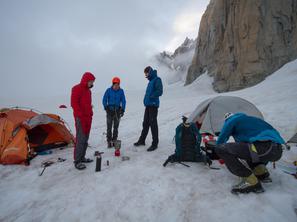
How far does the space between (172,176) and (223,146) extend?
1.30 m

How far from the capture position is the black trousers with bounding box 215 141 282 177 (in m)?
3.59

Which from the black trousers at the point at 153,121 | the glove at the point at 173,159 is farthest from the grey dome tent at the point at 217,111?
the glove at the point at 173,159

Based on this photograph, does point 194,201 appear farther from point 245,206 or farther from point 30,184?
point 30,184

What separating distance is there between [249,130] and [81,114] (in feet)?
13.4

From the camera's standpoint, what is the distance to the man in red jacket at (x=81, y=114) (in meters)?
5.39

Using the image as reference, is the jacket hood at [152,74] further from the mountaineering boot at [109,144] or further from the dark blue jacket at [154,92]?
the mountaineering boot at [109,144]

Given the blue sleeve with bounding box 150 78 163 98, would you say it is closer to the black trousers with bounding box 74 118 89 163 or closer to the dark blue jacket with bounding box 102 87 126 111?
the dark blue jacket with bounding box 102 87 126 111

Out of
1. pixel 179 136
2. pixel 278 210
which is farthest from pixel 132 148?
pixel 278 210

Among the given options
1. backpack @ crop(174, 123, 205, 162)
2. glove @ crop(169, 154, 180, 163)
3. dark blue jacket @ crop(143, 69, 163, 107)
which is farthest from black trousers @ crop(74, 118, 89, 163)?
backpack @ crop(174, 123, 205, 162)

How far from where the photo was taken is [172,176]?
4.41 m

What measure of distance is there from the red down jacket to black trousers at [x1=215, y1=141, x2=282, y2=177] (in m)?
3.59

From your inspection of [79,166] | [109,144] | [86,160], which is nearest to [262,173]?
[79,166]

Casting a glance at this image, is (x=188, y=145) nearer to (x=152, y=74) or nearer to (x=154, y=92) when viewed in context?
(x=154, y=92)

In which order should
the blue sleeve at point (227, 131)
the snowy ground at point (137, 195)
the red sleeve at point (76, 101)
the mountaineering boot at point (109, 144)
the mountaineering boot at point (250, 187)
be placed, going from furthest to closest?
the mountaineering boot at point (109, 144) < the red sleeve at point (76, 101) < the blue sleeve at point (227, 131) < the mountaineering boot at point (250, 187) < the snowy ground at point (137, 195)
